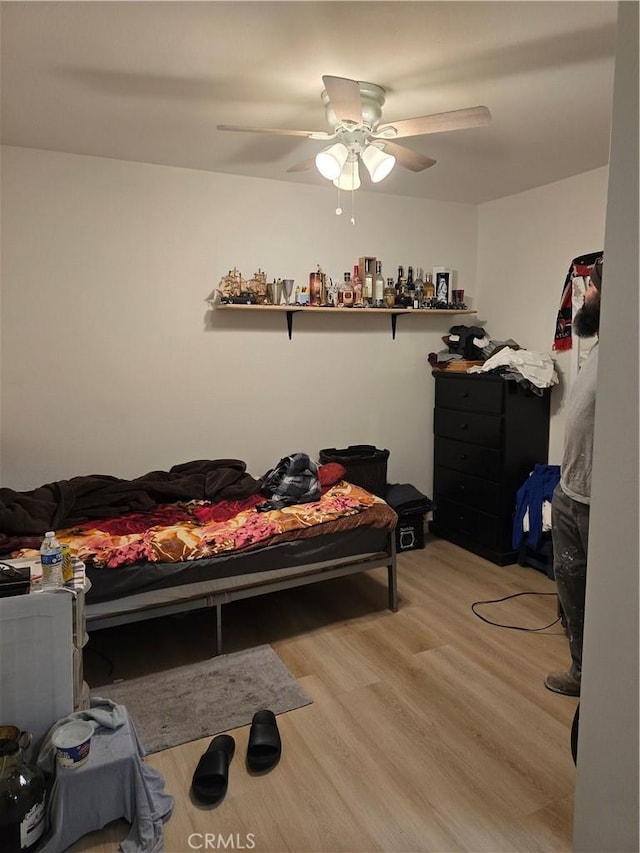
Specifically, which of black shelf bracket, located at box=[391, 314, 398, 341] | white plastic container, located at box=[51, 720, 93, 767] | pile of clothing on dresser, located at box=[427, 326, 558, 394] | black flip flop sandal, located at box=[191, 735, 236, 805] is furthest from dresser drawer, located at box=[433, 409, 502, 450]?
white plastic container, located at box=[51, 720, 93, 767]

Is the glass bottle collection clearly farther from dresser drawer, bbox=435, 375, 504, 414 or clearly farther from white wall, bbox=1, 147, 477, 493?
dresser drawer, bbox=435, 375, 504, 414

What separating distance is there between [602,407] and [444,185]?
9.82 feet

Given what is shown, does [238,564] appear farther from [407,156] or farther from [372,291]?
[372,291]

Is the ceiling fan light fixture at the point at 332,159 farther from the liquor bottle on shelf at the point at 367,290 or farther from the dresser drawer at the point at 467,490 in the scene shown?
the dresser drawer at the point at 467,490

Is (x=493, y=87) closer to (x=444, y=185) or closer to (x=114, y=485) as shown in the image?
(x=444, y=185)

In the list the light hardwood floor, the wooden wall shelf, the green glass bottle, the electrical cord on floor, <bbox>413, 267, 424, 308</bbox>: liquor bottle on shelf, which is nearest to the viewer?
the green glass bottle

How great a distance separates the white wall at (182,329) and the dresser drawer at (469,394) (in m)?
0.18

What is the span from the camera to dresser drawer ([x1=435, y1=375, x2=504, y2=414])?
151 inches

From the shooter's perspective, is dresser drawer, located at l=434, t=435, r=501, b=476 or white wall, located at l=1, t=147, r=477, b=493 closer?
white wall, located at l=1, t=147, r=477, b=493

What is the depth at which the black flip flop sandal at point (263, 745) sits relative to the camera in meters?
2.04

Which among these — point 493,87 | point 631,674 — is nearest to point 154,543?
point 631,674

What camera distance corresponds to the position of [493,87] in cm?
237

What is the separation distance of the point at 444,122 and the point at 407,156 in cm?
33

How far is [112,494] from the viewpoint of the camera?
3.07 m
